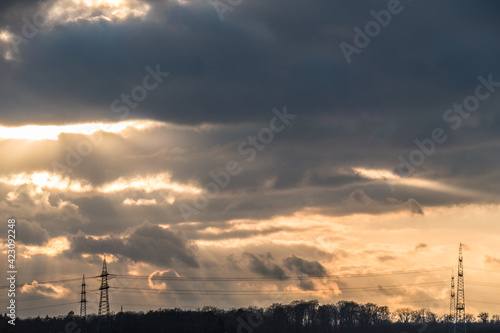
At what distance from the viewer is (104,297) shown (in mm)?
198125
